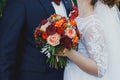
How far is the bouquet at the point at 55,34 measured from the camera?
3.11 meters

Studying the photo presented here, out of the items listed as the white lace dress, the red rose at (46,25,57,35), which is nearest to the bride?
the white lace dress

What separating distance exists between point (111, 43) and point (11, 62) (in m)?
0.87

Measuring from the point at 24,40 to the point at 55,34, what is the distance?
0.36 metres

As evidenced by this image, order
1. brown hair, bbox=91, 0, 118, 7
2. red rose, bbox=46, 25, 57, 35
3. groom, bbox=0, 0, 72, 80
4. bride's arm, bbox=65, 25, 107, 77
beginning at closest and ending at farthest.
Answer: red rose, bbox=46, 25, 57, 35 → groom, bbox=0, 0, 72, 80 → bride's arm, bbox=65, 25, 107, 77 → brown hair, bbox=91, 0, 118, 7

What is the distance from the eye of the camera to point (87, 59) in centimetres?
338

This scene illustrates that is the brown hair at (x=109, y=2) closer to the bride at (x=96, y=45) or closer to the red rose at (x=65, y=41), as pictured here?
the bride at (x=96, y=45)

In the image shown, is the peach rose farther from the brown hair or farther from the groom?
the brown hair

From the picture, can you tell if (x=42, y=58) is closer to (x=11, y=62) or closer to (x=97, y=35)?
(x=11, y=62)

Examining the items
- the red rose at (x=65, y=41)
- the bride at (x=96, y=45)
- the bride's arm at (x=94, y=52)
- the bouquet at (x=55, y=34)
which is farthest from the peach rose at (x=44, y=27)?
the bride's arm at (x=94, y=52)

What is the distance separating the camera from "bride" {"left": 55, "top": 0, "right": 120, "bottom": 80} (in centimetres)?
339

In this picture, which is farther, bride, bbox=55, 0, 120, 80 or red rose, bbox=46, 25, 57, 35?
bride, bbox=55, 0, 120, 80

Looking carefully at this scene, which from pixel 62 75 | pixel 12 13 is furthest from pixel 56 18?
pixel 62 75

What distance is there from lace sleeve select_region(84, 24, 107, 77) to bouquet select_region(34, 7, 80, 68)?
0.21m

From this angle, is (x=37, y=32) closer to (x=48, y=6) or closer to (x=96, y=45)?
(x=48, y=6)
